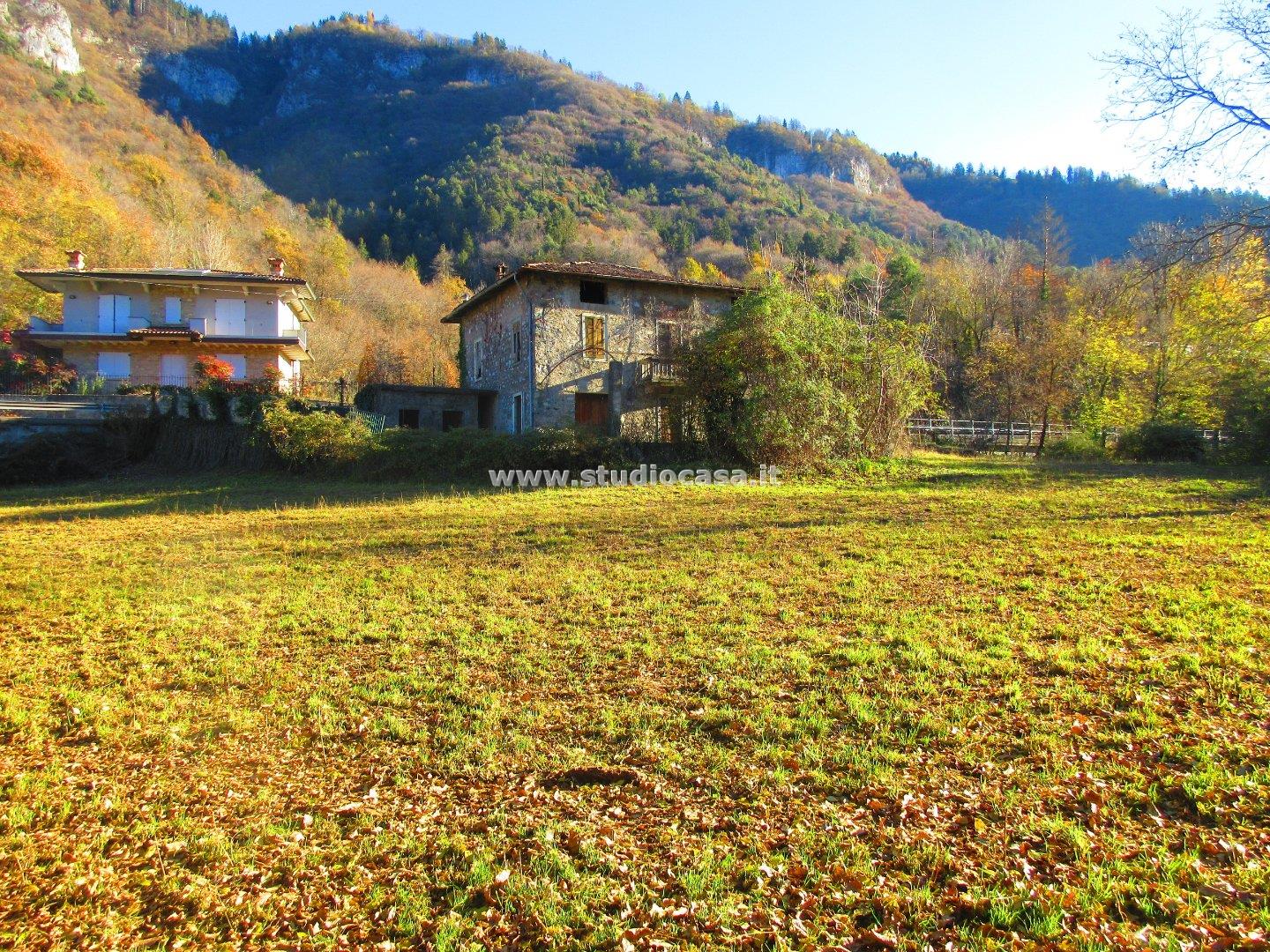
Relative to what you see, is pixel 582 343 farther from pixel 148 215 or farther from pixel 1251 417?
pixel 148 215

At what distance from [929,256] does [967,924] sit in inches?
2652

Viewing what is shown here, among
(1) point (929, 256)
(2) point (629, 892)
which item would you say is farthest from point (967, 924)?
(1) point (929, 256)

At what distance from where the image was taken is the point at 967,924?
9.17ft

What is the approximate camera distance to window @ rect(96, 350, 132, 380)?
30.0 meters

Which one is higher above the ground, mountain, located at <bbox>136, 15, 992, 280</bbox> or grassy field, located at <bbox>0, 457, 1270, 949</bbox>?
mountain, located at <bbox>136, 15, 992, 280</bbox>

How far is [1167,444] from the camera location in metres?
23.3

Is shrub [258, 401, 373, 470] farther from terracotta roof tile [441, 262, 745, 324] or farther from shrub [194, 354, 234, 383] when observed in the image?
terracotta roof tile [441, 262, 745, 324]

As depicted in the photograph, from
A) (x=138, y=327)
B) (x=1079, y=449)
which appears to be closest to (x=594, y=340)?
(x=1079, y=449)

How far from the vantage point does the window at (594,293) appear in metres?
23.0

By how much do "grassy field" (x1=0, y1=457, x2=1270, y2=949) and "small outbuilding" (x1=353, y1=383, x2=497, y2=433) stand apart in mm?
16749

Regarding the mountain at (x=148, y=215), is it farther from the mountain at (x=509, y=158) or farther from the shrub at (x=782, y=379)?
the shrub at (x=782, y=379)

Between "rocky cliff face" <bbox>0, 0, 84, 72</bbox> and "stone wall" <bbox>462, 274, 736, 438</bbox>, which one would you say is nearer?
"stone wall" <bbox>462, 274, 736, 438</bbox>

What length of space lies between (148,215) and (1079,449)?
2182 inches

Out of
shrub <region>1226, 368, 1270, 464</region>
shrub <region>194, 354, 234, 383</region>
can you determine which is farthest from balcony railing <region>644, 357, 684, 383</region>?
shrub <region>1226, 368, 1270, 464</region>
